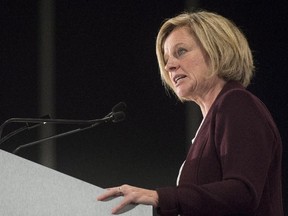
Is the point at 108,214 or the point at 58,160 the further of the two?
the point at 58,160

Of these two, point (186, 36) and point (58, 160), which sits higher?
point (186, 36)

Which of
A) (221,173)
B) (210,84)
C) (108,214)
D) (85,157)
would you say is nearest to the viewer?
(108,214)

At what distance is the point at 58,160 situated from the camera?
9.23 feet

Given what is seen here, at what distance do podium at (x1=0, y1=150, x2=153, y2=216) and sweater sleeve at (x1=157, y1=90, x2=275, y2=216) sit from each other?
0.10 meters

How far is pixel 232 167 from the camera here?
1.01 m

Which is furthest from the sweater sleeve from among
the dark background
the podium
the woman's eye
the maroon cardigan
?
the dark background

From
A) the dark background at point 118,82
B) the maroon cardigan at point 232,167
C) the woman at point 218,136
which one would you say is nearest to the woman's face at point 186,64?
the woman at point 218,136

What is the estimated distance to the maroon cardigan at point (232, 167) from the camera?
959mm

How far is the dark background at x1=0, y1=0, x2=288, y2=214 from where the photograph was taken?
9.19ft

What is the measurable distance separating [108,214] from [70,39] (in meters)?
2.04

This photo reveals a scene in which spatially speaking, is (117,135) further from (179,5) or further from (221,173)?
(221,173)

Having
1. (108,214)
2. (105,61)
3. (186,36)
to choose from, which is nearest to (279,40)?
(105,61)

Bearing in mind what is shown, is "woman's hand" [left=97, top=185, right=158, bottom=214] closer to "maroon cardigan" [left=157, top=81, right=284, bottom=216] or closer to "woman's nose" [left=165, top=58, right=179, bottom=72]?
"maroon cardigan" [left=157, top=81, right=284, bottom=216]

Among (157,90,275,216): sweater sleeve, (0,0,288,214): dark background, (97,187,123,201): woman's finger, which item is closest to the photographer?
(97,187,123,201): woman's finger
